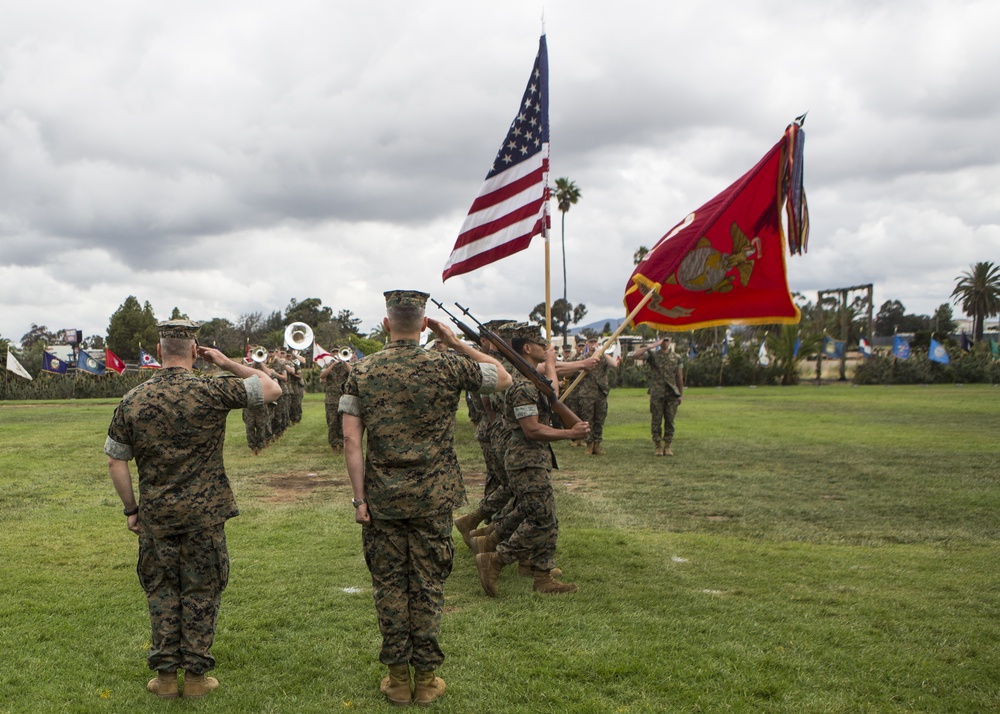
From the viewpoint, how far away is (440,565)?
417 cm

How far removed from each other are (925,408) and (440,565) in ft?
76.1

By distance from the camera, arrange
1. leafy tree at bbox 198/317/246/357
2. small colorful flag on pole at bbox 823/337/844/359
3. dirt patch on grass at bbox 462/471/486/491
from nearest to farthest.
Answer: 1. dirt patch on grass at bbox 462/471/486/491
2. small colorful flag on pole at bbox 823/337/844/359
3. leafy tree at bbox 198/317/246/357

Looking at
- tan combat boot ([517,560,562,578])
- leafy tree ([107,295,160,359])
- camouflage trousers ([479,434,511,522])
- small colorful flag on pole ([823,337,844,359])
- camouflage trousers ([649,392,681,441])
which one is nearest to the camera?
tan combat boot ([517,560,562,578])

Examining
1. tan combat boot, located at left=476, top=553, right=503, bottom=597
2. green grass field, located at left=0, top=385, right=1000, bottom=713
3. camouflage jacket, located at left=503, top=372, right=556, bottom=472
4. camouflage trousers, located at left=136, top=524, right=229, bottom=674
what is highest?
camouflage jacket, located at left=503, top=372, right=556, bottom=472

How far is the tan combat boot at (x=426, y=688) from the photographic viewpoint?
13.1 feet

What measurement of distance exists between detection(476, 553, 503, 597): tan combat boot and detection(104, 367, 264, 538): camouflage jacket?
225 centimetres

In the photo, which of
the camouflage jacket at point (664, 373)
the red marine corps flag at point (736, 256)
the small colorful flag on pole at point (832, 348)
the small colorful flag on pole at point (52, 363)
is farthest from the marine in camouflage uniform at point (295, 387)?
the small colorful flag on pole at point (832, 348)

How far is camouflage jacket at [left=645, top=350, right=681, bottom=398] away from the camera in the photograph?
1377 cm

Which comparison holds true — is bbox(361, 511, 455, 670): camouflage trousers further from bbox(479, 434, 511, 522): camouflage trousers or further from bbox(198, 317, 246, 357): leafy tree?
bbox(198, 317, 246, 357): leafy tree

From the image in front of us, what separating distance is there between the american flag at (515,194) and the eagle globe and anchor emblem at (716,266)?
53.4 inches

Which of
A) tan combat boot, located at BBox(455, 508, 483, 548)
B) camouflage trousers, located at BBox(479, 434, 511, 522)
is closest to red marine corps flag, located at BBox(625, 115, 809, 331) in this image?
camouflage trousers, located at BBox(479, 434, 511, 522)

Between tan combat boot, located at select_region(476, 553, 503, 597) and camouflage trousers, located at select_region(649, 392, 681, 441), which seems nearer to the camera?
tan combat boot, located at select_region(476, 553, 503, 597)

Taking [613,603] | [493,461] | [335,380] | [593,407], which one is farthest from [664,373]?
[613,603]

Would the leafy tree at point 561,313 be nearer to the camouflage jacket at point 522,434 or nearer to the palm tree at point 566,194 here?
the palm tree at point 566,194
